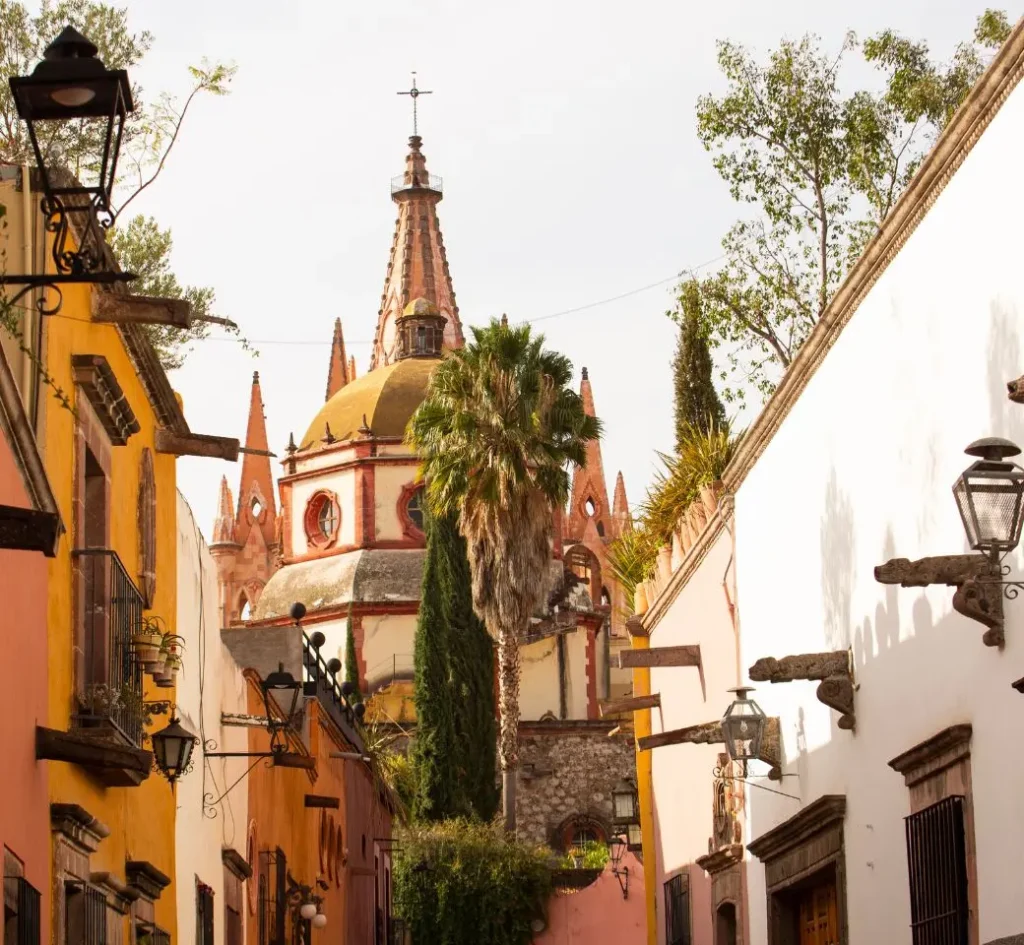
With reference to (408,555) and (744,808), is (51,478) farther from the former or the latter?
(408,555)

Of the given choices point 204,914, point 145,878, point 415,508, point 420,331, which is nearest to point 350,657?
point 415,508

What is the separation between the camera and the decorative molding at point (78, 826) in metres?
10.4

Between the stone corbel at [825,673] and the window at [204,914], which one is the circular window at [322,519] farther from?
the stone corbel at [825,673]

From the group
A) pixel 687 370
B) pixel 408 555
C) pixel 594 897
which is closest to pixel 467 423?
pixel 687 370

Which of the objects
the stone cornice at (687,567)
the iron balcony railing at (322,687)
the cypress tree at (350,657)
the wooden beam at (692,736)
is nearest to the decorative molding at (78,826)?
the wooden beam at (692,736)

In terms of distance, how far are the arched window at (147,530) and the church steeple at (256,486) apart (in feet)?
156

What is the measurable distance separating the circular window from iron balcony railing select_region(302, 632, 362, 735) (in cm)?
2338

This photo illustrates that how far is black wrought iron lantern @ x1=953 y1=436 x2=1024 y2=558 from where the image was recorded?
8.86m

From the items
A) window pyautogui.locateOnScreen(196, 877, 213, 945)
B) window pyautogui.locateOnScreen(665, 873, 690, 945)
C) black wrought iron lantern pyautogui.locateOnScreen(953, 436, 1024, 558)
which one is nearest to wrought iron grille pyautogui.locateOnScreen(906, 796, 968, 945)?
black wrought iron lantern pyautogui.locateOnScreen(953, 436, 1024, 558)

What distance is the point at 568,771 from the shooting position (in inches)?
1906

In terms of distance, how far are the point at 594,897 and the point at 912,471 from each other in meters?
25.0

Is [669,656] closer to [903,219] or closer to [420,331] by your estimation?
[903,219]

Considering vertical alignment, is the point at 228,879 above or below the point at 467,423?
below

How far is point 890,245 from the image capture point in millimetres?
12719
